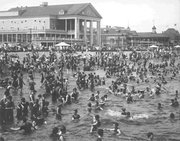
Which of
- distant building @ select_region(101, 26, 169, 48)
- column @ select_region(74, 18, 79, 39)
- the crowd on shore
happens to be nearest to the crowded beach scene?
the crowd on shore

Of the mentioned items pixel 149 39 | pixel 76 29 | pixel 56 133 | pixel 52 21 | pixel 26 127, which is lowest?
pixel 56 133

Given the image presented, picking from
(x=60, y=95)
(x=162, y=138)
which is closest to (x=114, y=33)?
(x=60, y=95)

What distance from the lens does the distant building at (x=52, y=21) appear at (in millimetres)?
81000

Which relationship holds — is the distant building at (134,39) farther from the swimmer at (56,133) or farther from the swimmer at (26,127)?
the swimmer at (56,133)

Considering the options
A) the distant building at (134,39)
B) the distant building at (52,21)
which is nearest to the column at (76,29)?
the distant building at (52,21)

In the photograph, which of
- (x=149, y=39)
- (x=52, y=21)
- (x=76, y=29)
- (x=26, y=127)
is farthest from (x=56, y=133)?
(x=149, y=39)

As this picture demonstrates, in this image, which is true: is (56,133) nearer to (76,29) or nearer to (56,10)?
(76,29)

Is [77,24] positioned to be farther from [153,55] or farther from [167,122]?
[167,122]

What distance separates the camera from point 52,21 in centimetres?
8700

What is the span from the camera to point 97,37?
91.0 m

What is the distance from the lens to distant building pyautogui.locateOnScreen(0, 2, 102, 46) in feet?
266

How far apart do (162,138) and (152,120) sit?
367 cm

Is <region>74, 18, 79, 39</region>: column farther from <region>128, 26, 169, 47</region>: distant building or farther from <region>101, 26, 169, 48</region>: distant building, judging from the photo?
<region>128, 26, 169, 47</region>: distant building

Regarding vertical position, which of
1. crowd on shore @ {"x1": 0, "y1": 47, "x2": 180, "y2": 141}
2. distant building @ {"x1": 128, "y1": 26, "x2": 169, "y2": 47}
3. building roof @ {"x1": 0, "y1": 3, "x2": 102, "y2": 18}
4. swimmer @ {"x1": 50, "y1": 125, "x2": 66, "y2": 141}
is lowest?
swimmer @ {"x1": 50, "y1": 125, "x2": 66, "y2": 141}
